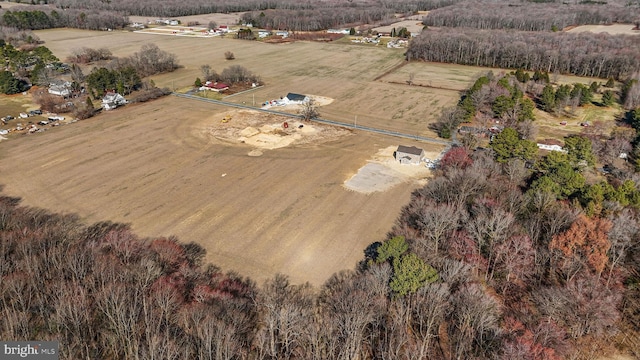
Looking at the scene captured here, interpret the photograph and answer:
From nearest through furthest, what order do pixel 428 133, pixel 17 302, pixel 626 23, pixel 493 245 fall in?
pixel 17 302
pixel 493 245
pixel 428 133
pixel 626 23

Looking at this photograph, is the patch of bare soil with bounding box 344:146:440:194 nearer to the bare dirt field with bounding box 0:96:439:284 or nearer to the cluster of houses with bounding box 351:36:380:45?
the bare dirt field with bounding box 0:96:439:284

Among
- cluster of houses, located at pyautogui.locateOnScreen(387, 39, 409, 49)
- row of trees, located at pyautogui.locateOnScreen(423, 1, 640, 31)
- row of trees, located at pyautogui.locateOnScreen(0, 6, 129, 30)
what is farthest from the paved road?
row of trees, located at pyautogui.locateOnScreen(423, 1, 640, 31)

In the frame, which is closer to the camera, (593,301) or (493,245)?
(593,301)

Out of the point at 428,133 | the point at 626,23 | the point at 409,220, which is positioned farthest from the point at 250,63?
the point at 626,23

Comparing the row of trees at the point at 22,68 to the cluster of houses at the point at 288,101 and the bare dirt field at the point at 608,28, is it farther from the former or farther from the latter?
the bare dirt field at the point at 608,28

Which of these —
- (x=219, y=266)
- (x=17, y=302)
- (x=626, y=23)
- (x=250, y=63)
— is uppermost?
(x=626, y=23)

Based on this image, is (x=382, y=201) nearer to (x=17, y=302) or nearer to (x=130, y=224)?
(x=130, y=224)
